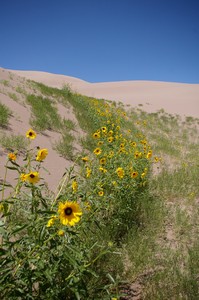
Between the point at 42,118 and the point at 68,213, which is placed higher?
the point at 42,118

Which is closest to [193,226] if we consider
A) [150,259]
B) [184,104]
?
[150,259]

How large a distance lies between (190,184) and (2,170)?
3.64 metres

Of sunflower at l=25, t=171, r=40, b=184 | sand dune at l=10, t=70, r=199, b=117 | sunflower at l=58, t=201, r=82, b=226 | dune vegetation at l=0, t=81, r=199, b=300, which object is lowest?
dune vegetation at l=0, t=81, r=199, b=300

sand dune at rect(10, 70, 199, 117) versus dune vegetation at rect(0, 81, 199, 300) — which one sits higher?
sand dune at rect(10, 70, 199, 117)

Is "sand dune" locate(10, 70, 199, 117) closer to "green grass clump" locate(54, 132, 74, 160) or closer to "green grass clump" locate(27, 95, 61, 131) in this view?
"green grass clump" locate(27, 95, 61, 131)

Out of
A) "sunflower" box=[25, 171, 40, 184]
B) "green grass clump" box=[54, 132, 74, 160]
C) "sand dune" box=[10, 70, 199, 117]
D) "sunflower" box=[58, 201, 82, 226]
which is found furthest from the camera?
"sand dune" box=[10, 70, 199, 117]

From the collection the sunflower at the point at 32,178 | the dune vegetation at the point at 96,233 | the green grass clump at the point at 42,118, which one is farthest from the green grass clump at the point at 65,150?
the sunflower at the point at 32,178

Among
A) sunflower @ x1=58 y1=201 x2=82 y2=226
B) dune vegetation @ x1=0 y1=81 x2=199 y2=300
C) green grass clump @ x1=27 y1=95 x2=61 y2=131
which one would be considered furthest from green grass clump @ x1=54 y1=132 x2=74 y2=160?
sunflower @ x1=58 y1=201 x2=82 y2=226

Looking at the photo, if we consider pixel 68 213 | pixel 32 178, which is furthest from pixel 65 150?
pixel 68 213

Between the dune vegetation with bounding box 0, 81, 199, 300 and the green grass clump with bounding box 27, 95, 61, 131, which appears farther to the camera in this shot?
the green grass clump with bounding box 27, 95, 61, 131

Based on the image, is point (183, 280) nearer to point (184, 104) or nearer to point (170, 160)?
point (170, 160)

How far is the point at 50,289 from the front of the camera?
149 cm

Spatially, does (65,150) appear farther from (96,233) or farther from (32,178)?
(32,178)

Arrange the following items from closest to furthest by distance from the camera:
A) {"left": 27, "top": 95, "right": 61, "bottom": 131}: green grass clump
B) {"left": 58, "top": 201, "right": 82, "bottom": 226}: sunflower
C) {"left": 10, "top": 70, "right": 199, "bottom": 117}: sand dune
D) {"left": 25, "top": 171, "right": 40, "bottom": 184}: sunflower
A: {"left": 58, "top": 201, "right": 82, "bottom": 226}: sunflower < {"left": 25, "top": 171, "right": 40, "bottom": 184}: sunflower < {"left": 27, "top": 95, "right": 61, "bottom": 131}: green grass clump < {"left": 10, "top": 70, "right": 199, "bottom": 117}: sand dune
